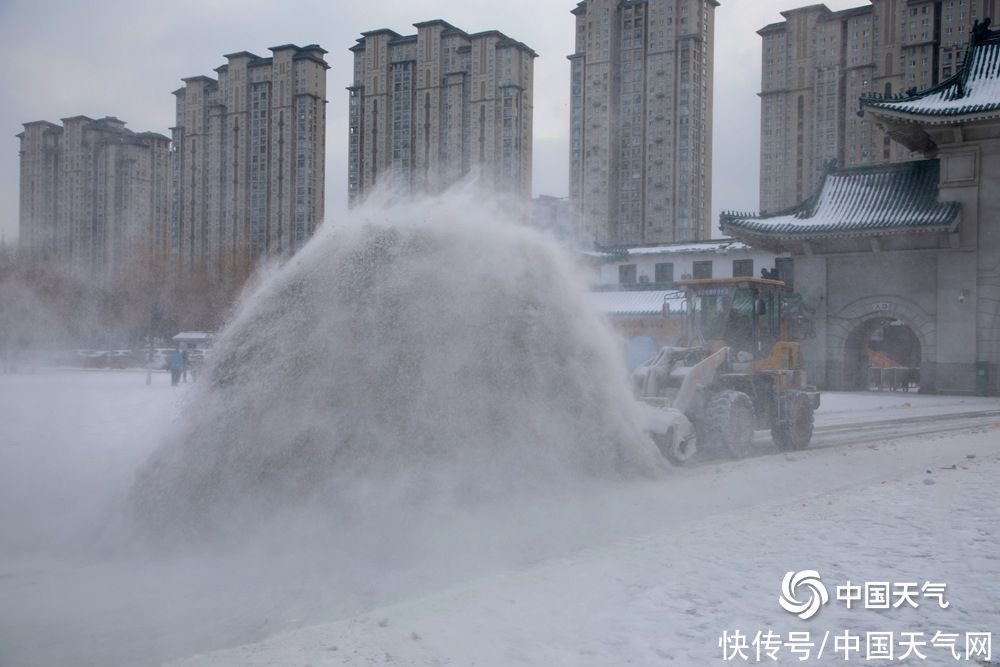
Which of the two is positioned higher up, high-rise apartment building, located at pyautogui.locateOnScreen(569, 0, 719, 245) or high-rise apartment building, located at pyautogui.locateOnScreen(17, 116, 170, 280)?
high-rise apartment building, located at pyautogui.locateOnScreen(569, 0, 719, 245)

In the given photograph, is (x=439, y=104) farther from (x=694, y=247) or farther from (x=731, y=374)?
(x=694, y=247)

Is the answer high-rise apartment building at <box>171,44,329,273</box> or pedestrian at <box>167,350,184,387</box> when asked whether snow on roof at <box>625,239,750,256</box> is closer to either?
high-rise apartment building at <box>171,44,329,273</box>

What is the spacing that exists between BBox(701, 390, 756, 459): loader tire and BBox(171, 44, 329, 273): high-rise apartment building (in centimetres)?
1333

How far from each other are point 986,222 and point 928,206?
1.81 meters

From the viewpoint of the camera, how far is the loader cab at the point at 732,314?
11133 mm

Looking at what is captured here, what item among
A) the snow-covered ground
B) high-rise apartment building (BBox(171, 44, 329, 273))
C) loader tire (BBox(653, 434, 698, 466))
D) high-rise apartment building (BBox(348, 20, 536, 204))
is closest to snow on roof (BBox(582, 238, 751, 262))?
high-rise apartment building (BBox(348, 20, 536, 204))

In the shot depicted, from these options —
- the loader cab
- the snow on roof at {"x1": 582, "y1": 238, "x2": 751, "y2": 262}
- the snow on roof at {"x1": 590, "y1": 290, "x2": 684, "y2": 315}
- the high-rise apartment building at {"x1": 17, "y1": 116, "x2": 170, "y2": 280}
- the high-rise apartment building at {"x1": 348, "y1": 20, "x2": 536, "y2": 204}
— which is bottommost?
the loader cab

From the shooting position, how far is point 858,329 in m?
29.6

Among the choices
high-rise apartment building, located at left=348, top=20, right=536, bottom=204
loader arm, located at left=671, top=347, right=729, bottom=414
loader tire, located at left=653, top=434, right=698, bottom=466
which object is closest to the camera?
loader tire, located at left=653, top=434, right=698, bottom=466

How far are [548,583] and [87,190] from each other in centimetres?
911

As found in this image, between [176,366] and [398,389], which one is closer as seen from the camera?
[398,389]

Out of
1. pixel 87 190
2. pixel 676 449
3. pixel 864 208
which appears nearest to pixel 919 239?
pixel 864 208

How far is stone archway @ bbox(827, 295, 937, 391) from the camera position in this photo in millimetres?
28344

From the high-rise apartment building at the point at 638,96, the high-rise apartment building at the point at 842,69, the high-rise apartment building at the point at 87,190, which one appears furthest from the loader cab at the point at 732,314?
the high-rise apartment building at the point at 842,69
